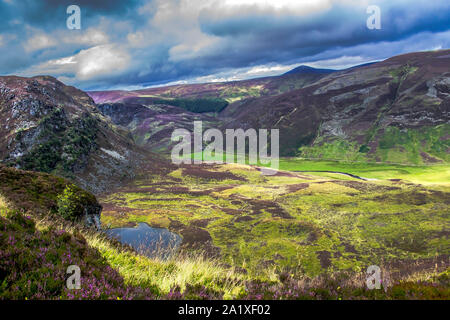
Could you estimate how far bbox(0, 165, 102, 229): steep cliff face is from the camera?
14.4m

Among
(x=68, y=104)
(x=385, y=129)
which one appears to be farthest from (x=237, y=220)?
(x=385, y=129)

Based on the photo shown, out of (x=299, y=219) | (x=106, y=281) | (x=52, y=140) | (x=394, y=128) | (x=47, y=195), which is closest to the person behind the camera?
(x=106, y=281)

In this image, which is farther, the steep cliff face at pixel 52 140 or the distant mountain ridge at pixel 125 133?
the distant mountain ridge at pixel 125 133

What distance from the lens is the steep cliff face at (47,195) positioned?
47.2ft

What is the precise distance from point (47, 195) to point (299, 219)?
51381mm

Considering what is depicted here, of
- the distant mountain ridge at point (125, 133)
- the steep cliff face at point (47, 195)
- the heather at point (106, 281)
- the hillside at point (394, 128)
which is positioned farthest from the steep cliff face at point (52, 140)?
the hillside at point (394, 128)

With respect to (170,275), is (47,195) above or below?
above

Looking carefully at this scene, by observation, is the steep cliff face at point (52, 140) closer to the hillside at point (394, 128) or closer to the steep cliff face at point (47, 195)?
the steep cliff face at point (47, 195)

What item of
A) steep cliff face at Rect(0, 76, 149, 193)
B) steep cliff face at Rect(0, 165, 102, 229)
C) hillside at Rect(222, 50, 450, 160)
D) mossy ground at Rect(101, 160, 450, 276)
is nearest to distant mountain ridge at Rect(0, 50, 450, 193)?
steep cliff face at Rect(0, 76, 149, 193)

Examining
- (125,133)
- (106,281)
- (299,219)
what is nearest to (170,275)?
(106,281)

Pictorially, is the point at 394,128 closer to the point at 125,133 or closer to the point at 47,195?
the point at 125,133

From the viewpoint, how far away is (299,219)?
57.6 metres

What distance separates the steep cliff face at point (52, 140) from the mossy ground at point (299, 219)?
12.5 metres

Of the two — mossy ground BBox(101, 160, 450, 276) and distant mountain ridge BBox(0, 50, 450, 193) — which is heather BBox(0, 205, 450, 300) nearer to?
mossy ground BBox(101, 160, 450, 276)
